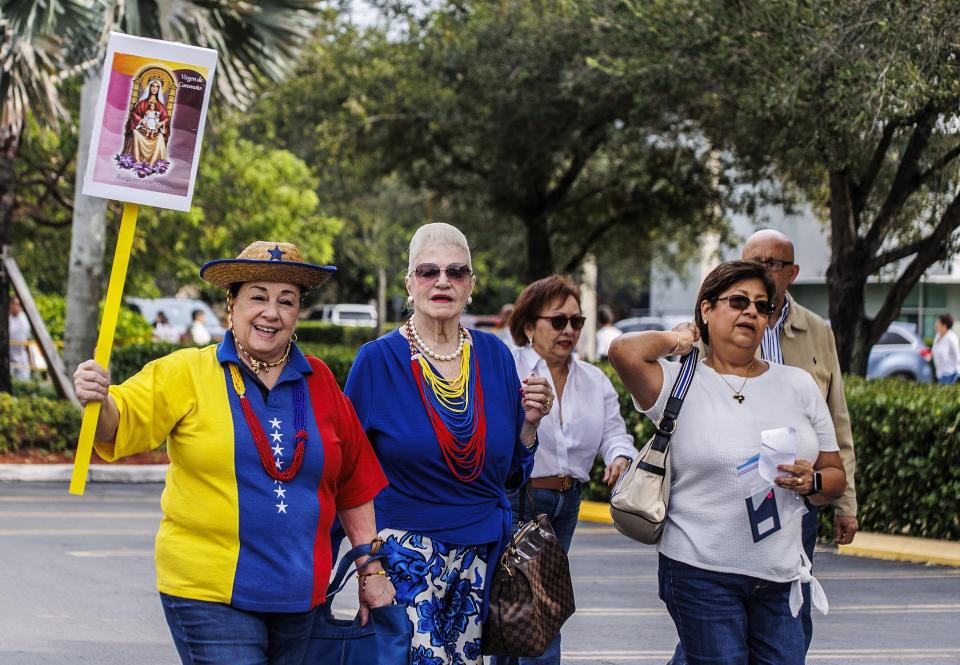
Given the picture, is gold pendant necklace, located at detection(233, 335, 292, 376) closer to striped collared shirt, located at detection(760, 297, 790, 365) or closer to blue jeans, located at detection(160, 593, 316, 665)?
blue jeans, located at detection(160, 593, 316, 665)

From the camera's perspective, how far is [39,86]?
15.8m

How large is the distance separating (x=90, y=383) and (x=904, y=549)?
8240 millimetres

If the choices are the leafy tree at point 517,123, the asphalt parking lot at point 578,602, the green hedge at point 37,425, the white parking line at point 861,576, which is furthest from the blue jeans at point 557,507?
the leafy tree at point 517,123

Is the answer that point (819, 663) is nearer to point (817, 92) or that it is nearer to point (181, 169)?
point (181, 169)

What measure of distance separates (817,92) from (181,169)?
33.6ft

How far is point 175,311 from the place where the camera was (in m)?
37.5

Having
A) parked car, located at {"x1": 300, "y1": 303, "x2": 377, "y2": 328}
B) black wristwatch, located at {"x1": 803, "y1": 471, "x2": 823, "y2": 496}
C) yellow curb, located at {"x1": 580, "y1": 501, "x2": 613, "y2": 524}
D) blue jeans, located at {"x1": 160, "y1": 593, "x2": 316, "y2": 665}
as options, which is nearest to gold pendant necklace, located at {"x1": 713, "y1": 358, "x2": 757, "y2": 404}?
black wristwatch, located at {"x1": 803, "y1": 471, "x2": 823, "y2": 496}

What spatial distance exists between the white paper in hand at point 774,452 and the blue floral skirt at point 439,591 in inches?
36.9

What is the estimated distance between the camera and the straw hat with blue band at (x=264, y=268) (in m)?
3.97

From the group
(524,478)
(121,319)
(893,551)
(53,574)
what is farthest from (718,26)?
(121,319)

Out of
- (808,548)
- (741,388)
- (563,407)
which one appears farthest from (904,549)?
(741,388)

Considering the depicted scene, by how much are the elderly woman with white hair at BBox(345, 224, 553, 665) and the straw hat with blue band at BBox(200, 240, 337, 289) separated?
1.83 feet

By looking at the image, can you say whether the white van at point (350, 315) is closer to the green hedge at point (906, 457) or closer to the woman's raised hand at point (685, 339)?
the green hedge at point (906, 457)

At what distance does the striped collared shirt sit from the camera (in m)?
5.58
